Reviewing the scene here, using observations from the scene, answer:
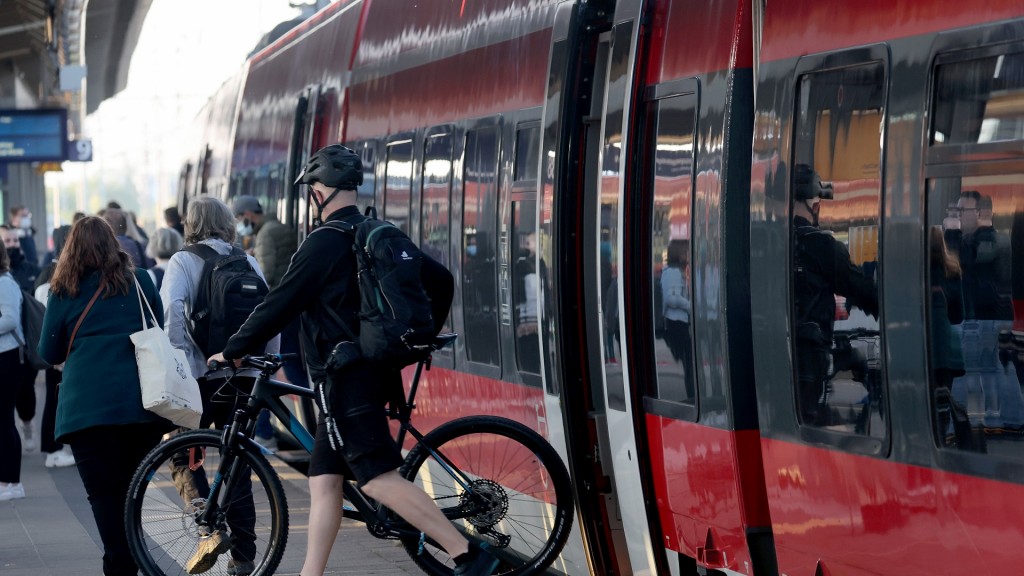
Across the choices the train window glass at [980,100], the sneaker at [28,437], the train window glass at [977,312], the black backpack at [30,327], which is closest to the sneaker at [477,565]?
the train window glass at [977,312]

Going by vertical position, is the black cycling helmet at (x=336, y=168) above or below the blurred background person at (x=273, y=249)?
above

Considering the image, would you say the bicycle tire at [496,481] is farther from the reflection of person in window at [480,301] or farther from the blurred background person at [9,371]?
the blurred background person at [9,371]

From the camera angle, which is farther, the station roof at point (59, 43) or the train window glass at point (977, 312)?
the station roof at point (59, 43)

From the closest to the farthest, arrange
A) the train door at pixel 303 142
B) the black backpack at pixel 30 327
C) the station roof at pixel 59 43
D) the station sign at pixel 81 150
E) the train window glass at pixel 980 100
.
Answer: the train window glass at pixel 980 100
the black backpack at pixel 30 327
the train door at pixel 303 142
the station roof at pixel 59 43
the station sign at pixel 81 150

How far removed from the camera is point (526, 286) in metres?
7.26

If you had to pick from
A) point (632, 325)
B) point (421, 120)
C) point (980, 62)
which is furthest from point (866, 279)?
point (421, 120)

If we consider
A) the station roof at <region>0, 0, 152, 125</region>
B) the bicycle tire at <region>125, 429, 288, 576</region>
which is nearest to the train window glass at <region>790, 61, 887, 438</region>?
the bicycle tire at <region>125, 429, 288, 576</region>

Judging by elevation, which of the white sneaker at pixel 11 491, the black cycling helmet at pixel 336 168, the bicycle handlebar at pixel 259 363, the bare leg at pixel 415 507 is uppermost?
the black cycling helmet at pixel 336 168

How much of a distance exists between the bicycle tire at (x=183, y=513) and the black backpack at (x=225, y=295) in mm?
1012

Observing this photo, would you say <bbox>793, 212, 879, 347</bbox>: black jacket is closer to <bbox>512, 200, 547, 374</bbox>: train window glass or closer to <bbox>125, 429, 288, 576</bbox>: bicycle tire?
<bbox>512, 200, 547, 374</bbox>: train window glass

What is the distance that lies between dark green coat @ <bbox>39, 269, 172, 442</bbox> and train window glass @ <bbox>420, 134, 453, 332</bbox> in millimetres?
1802

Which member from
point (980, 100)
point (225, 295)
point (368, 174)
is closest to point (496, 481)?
point (225, 295)

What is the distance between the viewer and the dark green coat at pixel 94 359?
7324mm

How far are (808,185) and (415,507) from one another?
2.20 meters
